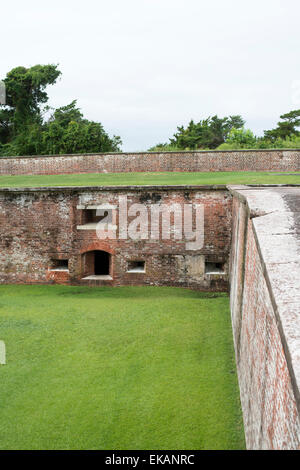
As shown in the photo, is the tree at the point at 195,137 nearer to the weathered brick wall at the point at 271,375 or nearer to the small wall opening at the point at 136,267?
the small wall opening at the point at 136,267

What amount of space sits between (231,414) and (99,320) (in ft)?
12.3

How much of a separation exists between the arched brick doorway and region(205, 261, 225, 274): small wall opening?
2559mm

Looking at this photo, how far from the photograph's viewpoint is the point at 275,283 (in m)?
2.33

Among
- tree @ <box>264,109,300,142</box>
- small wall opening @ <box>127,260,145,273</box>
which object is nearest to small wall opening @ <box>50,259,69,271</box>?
small wall opening @ <box>127,260,145,273</box>

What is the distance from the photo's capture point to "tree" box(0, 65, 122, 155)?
2456 cm

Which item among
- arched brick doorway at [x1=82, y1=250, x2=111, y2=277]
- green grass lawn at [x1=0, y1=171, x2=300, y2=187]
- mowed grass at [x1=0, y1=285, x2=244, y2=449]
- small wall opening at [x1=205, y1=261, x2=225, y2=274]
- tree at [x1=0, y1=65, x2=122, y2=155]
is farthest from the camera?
tree at [x1=0, y1=65, x2=122, y2=155]

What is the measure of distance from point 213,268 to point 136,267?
1988mm

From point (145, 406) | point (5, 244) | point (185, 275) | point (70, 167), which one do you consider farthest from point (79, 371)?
point (70, 167)

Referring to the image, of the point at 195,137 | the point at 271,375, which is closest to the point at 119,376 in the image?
the point at 271,375

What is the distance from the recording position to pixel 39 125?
31.6 m

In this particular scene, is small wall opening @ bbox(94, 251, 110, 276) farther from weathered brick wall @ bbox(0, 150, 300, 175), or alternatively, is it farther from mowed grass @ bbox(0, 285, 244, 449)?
weathered brick wall @ bbox(0, 150, 300, 175)

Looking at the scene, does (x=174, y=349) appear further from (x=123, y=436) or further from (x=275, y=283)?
(x=275, y=283)

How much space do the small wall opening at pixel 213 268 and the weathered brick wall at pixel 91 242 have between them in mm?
127

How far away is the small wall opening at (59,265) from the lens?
427 inches
